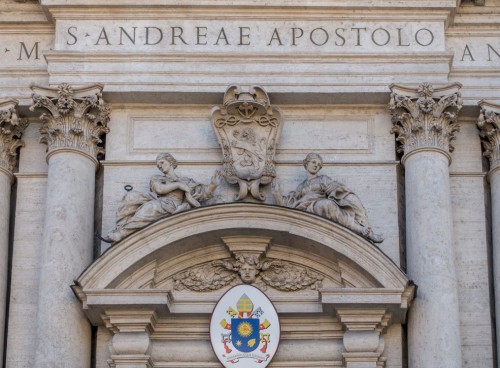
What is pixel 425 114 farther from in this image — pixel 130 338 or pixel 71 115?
pixel 130 338

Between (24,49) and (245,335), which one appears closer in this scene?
(245,335)

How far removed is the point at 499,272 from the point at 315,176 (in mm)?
2733

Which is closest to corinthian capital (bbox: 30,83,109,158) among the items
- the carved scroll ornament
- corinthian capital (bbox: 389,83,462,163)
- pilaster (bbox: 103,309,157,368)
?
the carved scroll ornament

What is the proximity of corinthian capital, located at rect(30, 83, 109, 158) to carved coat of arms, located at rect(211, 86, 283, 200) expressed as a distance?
1623mm

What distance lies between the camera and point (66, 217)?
67.8ft

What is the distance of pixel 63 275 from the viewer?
20.4 metres

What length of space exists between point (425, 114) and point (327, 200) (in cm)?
183

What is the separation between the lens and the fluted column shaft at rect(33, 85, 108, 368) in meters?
20.1

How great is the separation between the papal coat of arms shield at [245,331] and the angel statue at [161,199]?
1.43 meters

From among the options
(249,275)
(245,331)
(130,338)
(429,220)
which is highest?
(429,220)

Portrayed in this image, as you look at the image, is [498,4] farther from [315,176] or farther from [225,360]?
[225,360]

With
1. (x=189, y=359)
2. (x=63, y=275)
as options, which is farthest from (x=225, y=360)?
(x=63, y=275)

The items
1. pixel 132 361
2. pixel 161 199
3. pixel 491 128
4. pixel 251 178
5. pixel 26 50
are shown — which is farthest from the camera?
pixel 26 50

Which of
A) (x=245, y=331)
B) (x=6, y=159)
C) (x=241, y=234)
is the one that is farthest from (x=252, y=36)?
(x=245, y=331)
